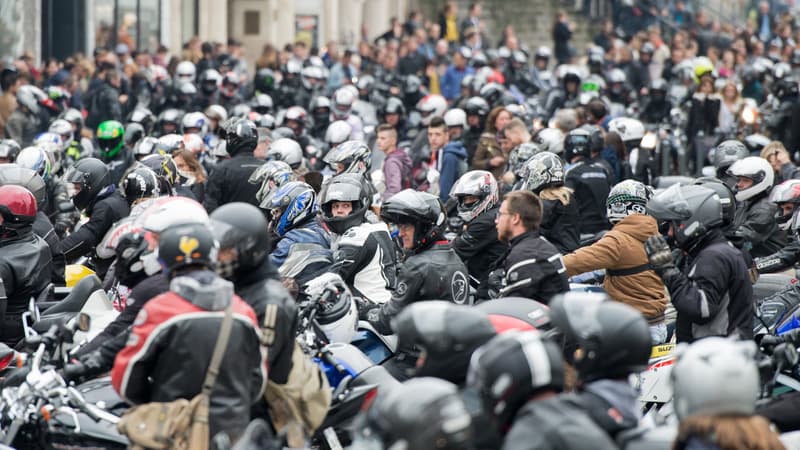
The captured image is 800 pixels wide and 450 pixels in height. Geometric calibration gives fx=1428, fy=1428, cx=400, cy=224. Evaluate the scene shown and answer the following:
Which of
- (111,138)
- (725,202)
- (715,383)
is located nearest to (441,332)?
(715,383)

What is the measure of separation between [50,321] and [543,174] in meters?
4.42

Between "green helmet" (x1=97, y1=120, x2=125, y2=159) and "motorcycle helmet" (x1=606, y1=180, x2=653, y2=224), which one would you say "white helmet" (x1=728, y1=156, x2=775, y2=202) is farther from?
"green helmet" (x1=97, y1=120, x2=125, y2=159)

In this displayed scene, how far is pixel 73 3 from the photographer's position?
28.6 metres

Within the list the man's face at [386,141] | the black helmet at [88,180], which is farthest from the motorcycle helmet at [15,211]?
the man's face at [386,141]

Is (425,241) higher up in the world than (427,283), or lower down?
higher up

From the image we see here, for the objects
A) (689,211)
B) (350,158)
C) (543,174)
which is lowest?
(350,158)

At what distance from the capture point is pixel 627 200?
9.82 m

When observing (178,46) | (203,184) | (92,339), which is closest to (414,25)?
(178,46)

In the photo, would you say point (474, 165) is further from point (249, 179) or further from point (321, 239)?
point (321, 239)

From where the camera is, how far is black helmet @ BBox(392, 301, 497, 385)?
576 centimetres

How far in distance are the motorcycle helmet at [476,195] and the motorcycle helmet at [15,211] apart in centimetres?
303

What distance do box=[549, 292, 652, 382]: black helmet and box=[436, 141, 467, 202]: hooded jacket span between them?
30.0ft

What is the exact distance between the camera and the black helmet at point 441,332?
5.76m

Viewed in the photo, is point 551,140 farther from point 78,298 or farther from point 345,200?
point 78,298
